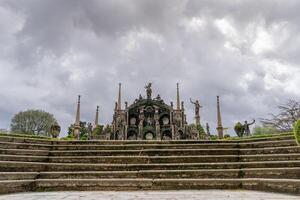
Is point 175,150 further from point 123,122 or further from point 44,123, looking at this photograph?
point 44,123

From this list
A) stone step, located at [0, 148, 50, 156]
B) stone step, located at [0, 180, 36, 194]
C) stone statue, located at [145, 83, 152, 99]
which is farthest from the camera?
stone statue, located at [145, 83, 152, 99]

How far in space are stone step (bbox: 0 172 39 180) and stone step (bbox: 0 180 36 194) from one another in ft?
0.77

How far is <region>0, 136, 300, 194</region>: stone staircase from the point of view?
6.29 meters

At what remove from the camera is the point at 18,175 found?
636cm

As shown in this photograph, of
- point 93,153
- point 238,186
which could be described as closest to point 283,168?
point 238,186

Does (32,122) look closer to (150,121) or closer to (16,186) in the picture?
(150,121)

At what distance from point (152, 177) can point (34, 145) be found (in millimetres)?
4498

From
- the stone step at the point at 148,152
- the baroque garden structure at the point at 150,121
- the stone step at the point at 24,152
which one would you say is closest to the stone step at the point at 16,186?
the stone step at the point at 24,152

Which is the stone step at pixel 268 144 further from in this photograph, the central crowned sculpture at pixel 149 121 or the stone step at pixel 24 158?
the central crowned sculpture at pixel 149 121

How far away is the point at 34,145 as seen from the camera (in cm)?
850

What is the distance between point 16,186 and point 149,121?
139ft

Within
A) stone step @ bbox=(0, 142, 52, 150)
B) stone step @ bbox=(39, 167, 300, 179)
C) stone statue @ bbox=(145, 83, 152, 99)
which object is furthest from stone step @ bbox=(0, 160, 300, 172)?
stone statue @ bbox=(145, 83, 152, 99)

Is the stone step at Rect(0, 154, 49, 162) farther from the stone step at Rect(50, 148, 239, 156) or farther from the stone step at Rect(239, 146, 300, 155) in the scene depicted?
the stone step at Rect(239, 146, 300, 155)

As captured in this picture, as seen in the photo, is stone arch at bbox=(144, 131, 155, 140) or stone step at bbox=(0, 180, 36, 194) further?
stone arch at bbox=(144, 131, 155, 140)
